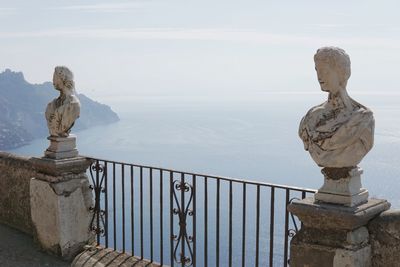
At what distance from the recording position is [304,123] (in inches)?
126

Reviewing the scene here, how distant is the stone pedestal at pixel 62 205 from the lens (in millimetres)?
5543

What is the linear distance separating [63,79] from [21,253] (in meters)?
2.38

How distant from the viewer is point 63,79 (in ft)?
18.1

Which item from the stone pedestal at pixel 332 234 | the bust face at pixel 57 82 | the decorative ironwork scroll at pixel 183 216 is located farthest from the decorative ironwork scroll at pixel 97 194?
the stone pedestal at pixel 332 234

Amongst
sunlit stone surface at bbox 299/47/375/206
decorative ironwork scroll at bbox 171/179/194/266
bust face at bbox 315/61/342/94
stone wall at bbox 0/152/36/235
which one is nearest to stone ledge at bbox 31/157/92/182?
stone wall at bbox 0/152/36/235

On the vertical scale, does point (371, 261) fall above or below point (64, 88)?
below

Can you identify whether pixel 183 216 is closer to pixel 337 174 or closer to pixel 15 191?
pixel 337 174

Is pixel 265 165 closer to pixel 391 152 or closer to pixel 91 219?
pixel 391 152

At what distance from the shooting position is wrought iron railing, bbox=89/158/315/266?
4.43 meters

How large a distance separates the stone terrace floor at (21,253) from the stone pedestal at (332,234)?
3439 mm

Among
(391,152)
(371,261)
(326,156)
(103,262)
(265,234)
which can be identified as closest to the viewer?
(326,156)

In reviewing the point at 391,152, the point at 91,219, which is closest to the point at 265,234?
the point at 91,219

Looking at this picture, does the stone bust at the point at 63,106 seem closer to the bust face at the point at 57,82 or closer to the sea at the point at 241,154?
the bust face at the point at 57,82

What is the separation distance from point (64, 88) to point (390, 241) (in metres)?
4.17
